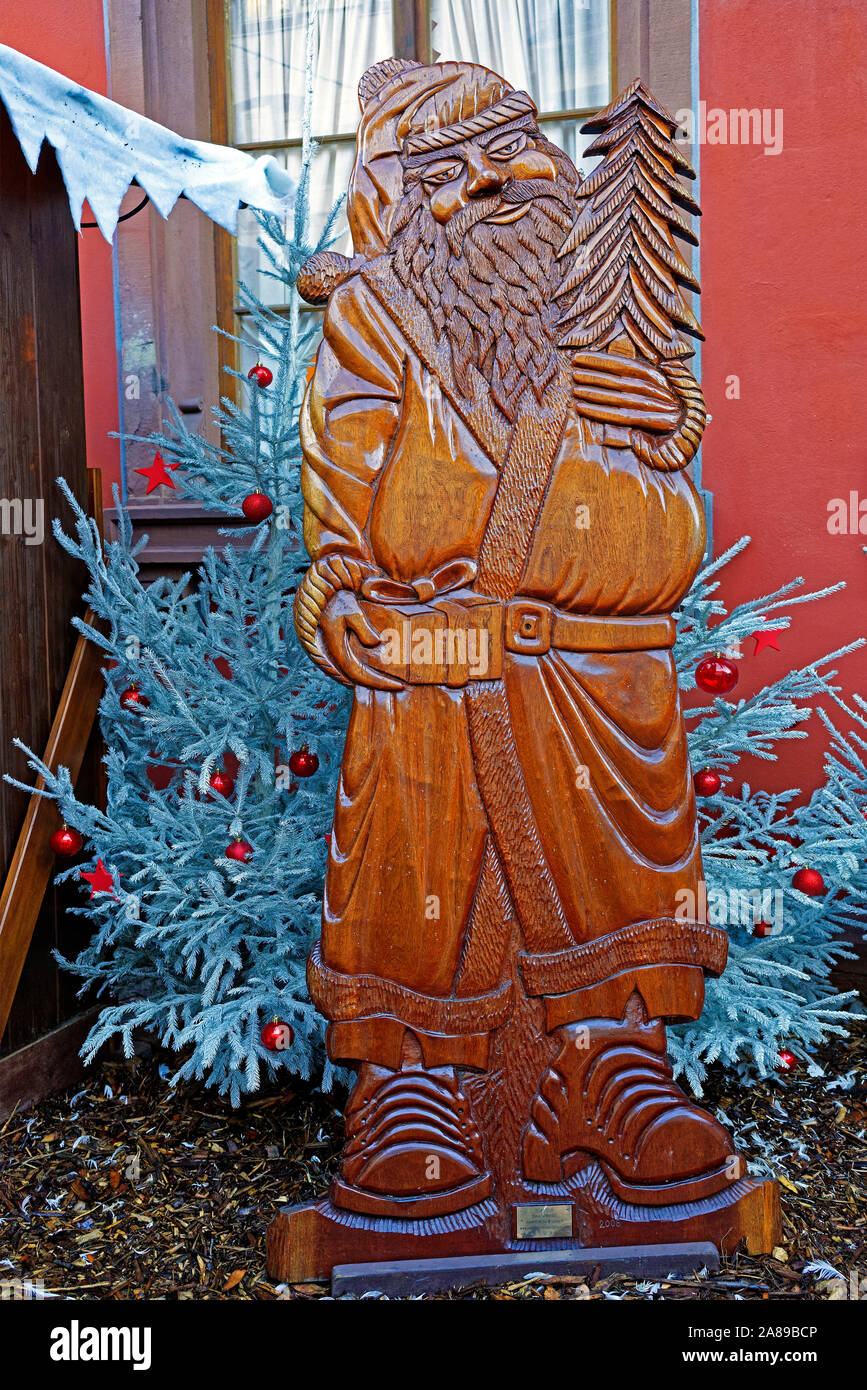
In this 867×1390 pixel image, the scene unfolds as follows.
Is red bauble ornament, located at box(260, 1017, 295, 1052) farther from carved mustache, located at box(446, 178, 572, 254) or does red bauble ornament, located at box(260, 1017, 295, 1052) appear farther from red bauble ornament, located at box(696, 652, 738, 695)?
carved mustache, located at box(446, 178, 572, 254)

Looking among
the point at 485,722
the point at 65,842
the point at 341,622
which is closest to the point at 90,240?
the point at 65,842

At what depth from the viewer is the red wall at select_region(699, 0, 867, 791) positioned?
10.9 feet

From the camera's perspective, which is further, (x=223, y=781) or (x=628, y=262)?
(x=223, y=781)

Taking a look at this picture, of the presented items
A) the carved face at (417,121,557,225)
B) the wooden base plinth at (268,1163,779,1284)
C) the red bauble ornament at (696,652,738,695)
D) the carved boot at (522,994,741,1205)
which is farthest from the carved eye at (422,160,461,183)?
the wooden base plinth at (268,1163,779,1284)

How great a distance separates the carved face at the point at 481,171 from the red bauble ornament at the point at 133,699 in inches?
59.9

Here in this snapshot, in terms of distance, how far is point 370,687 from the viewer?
6.54ft

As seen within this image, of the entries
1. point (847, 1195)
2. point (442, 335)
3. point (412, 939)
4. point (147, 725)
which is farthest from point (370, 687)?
point (847, 1195)

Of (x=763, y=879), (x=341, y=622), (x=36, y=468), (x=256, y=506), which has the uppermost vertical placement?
(x=36, y=468)

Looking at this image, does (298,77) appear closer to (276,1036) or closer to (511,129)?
(511,129)

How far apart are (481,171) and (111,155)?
4.17 feet

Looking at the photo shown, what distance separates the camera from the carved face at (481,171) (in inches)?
77.3

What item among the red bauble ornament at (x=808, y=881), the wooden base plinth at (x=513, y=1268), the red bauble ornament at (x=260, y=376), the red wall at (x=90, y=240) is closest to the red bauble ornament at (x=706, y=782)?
the red bauble ornament at (x=808, y=881)

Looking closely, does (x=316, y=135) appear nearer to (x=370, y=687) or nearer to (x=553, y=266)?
(x=553, y=266)

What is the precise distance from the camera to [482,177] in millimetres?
1951
